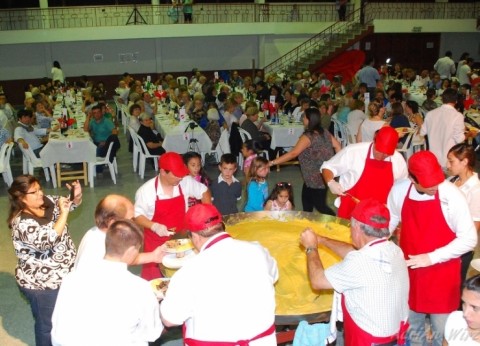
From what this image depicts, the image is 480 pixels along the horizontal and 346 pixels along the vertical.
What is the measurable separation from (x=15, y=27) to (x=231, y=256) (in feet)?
57.9

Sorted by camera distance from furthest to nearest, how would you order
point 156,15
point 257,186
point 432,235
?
point 156,15
point 257,186
point 432,235

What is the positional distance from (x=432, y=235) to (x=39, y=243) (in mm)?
2477

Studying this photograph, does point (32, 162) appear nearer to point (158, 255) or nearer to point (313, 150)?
point (313, 150)

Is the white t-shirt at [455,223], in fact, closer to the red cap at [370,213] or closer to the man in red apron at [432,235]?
the man in red apron at [432,235]

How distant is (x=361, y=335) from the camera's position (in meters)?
2.72

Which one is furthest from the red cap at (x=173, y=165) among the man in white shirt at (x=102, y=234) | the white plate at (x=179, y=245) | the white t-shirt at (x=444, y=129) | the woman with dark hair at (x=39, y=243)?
the white t-shirt at (x=444, y=129)

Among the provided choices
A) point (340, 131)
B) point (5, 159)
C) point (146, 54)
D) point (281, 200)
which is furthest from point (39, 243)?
point (146, 54)

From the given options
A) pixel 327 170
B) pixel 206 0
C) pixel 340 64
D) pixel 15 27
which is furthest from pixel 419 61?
pixel 327 170

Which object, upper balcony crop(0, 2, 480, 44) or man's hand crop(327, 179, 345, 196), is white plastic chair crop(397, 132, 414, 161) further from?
upper balcony crop(0, 2, 480, 44)

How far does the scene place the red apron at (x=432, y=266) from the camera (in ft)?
10.7

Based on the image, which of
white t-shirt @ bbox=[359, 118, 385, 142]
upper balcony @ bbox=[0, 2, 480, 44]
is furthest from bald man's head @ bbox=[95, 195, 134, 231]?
upper balcony @ bbox=[0, 2, 480, 44]

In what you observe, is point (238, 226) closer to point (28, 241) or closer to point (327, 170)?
point (327, 170)

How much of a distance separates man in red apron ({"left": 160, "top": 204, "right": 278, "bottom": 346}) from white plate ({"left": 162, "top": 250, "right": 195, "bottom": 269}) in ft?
2.57

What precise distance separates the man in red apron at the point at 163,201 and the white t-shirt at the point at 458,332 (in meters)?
2.02
